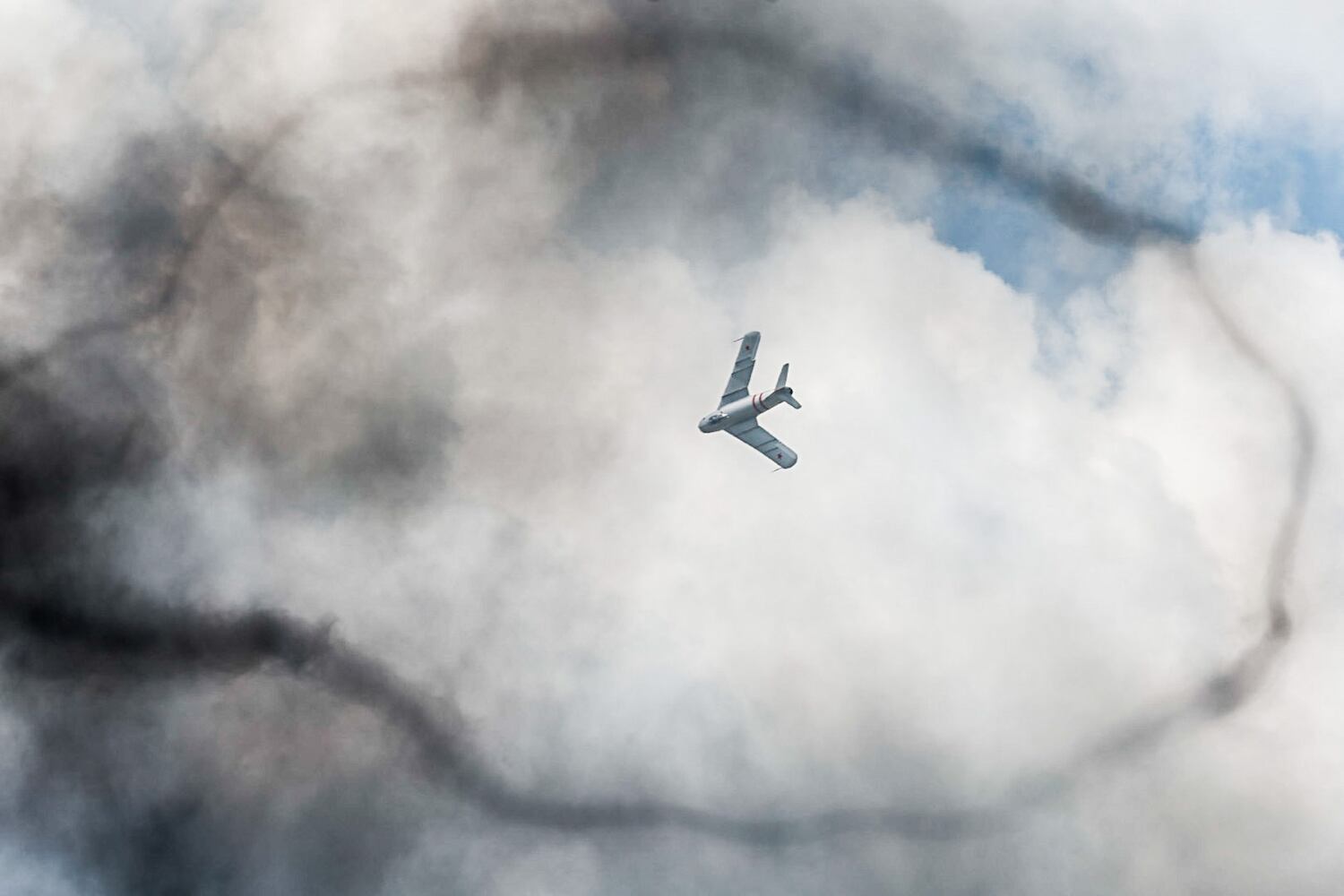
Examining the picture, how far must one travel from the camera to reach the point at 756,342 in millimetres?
59594

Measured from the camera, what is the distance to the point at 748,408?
2394 inches

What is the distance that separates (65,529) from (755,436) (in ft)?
148

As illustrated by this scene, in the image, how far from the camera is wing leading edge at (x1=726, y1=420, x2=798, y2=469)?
2459 inches

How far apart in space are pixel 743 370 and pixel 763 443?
16.2 ft

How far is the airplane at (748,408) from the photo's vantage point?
59.1 m

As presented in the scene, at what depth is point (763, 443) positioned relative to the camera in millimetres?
63469

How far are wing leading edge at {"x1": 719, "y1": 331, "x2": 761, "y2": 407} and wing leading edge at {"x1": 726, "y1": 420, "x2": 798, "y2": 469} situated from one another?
172cm

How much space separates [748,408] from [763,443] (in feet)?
11.1

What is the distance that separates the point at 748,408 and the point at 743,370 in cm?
200

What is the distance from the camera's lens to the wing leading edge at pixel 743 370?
59.6 metres

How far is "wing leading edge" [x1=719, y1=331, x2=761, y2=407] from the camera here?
2345 inches

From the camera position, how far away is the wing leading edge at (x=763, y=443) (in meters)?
62.5

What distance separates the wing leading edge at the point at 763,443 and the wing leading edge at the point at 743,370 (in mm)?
1716

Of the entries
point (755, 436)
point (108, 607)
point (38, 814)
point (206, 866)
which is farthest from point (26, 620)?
point (755, 436)
